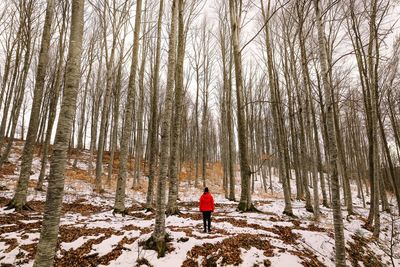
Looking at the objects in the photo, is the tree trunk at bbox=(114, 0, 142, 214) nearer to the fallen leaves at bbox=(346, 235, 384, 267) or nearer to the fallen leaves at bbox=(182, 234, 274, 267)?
the fallen leaves at bbox=(182, 234, 274, 267)

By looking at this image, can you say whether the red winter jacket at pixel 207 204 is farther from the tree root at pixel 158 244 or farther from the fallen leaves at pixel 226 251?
the tree root at pixel 158 244

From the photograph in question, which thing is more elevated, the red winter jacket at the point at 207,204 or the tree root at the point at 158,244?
the red winter jacket at the point at 207,204

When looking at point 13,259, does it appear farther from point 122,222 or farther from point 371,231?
point 371,231

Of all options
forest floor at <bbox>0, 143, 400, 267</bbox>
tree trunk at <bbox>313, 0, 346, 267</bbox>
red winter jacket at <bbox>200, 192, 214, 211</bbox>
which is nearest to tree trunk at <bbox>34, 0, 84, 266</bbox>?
forest floor at <bbox>0, 143, 400, 267</bbox>

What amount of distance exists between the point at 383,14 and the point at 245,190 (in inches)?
324

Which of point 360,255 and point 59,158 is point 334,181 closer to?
point 360,255

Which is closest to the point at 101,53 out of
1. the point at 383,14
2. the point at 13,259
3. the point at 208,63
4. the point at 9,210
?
the point at 208,63

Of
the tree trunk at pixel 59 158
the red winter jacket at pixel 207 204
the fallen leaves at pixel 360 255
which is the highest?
the tree trunk at pixel 59 158

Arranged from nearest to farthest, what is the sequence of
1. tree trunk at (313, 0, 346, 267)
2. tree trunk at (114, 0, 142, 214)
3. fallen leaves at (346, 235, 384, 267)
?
1. tree trunk at (313, 0, 346, 267)
2. fallen leaves at (346, 235, 384, 267)
3. tree trunk at (114, 0, 142, 214)

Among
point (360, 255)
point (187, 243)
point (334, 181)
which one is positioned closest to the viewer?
point (334, 181)

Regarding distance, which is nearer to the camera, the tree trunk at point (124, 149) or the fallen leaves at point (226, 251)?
the fallen leaves at point (226, 251)

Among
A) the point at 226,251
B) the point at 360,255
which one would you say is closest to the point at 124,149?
the point at 226,251

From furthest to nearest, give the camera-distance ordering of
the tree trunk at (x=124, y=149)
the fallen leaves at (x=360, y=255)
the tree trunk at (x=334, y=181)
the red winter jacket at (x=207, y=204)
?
the tree trunk at (x=124, y=149)
the red winter jacket at (x=207, y=204)
the fallen leaves at (x=360, y=255)
the tree trunk at (x=334, y=181)

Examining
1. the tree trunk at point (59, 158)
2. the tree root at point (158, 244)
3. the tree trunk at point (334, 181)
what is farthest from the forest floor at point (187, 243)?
the tree trunk at point (59, 158)
